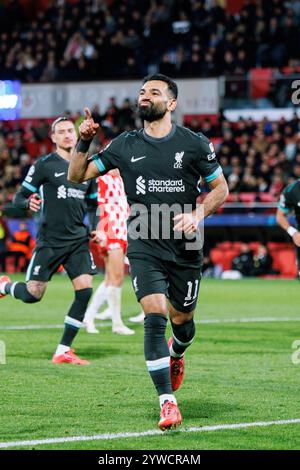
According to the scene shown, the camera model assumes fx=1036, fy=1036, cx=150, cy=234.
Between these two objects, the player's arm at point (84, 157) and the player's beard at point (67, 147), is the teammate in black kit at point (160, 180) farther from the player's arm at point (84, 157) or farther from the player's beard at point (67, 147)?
the player's beard at point (67, 147)

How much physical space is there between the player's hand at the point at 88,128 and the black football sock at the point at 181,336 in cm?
171

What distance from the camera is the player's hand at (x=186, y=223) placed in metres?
7.12

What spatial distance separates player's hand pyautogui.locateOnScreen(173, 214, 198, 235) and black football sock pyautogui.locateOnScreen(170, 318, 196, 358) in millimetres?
1098

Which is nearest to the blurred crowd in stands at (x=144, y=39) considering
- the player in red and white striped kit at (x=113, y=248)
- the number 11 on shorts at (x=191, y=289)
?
the player in red and white striped kit at (x=113, y=248)

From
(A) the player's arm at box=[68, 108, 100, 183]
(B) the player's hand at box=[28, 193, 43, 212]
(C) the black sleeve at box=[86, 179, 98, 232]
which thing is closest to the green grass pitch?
(C) the black sleeve at box=[86, 179, 98, 232]

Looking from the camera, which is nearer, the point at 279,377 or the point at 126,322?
the point at 279,377

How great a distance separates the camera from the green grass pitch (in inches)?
264

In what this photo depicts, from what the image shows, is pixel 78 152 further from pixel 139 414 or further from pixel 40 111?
pixel 40 111

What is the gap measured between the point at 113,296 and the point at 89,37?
72.2 ft

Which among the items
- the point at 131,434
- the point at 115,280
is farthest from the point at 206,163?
the point at 115,280

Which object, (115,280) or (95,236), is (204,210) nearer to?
(95,236)
